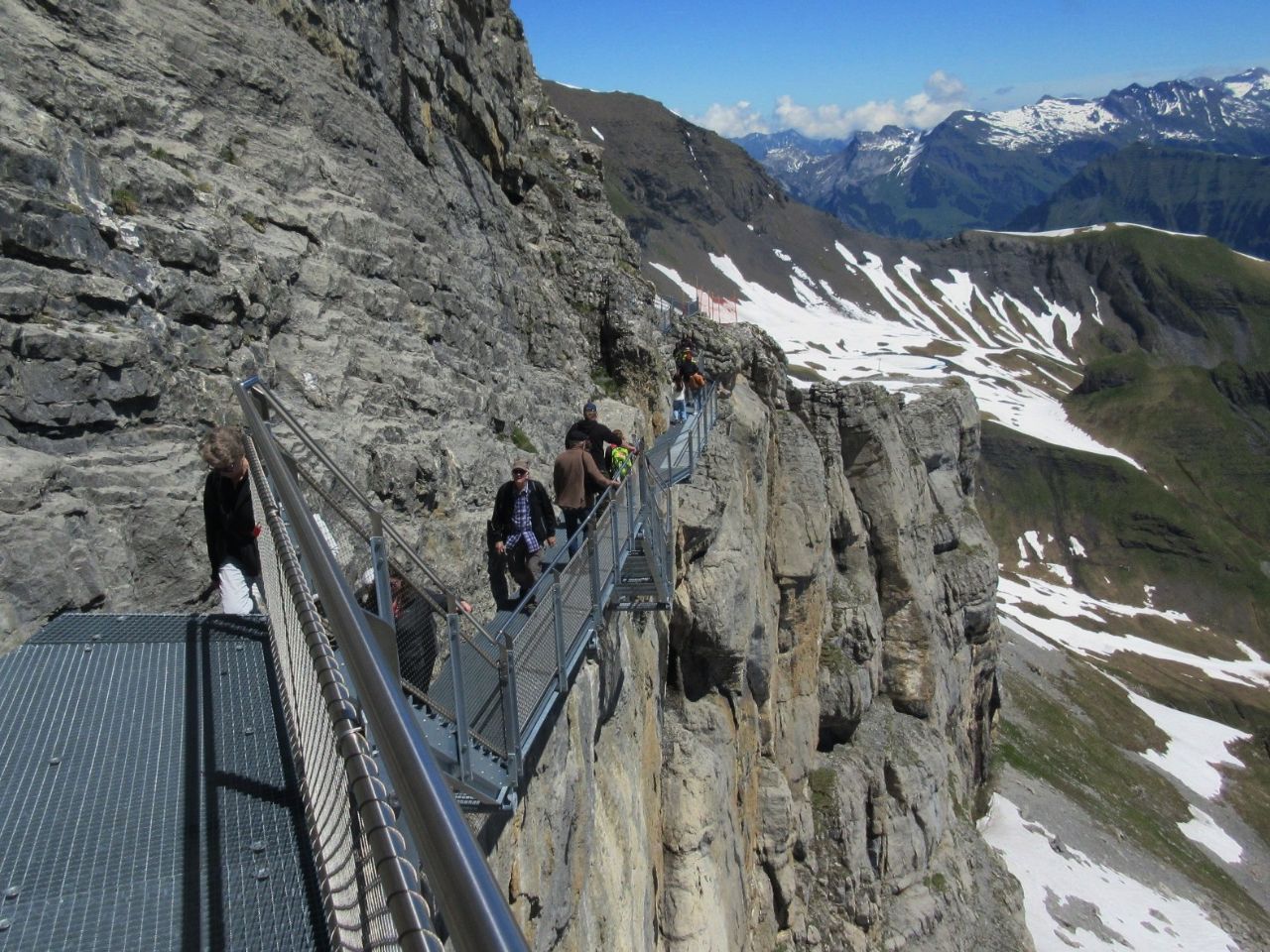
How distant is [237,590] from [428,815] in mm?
5261

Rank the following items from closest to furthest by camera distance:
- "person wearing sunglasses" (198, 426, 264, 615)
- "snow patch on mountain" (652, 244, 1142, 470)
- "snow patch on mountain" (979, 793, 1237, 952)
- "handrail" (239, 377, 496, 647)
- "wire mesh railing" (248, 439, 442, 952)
Result: "wire mesh railing" (248, 439, 442, 952), "handrail" (239, 377, 496, 647), "person wearing sunglasses" (198, 426, 264, 615), "snow patch on mountain" (979, 793, 1237, 952), "snow patch on mountain" (652, 244, 1142, 470)

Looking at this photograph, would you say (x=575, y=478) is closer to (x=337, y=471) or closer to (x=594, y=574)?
(x=594, y=574)

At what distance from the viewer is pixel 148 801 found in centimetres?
411

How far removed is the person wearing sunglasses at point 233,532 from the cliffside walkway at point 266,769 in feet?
0.48

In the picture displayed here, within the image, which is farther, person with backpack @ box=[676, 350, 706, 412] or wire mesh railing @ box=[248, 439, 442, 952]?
person with backpack @ box=[676, 350, 706, 412]

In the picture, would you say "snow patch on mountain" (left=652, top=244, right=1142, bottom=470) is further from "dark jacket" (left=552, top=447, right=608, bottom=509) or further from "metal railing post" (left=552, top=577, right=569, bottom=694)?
"metal railing post" (left=552, top=577, right=569, bottom=694)

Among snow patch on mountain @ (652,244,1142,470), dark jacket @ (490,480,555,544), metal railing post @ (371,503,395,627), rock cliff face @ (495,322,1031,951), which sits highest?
snow patch on mountain @ (652,244,1142,470)

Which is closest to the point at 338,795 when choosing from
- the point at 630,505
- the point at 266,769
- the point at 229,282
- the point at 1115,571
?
the point at 266,769

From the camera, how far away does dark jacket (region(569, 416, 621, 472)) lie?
476 inches

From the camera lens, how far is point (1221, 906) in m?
43.2

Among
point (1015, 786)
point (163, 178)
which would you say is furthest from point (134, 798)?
point (1015, 786)

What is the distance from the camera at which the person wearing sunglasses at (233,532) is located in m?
6.50

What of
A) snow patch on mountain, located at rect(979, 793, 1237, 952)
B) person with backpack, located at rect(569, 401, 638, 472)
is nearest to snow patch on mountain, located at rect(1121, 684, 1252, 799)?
snow patch on mountain, located at rect(979, 793, 1237, 952)

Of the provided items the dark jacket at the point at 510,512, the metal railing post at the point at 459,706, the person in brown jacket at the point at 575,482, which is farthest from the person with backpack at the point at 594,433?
the metal railing post at the point at 459,706
